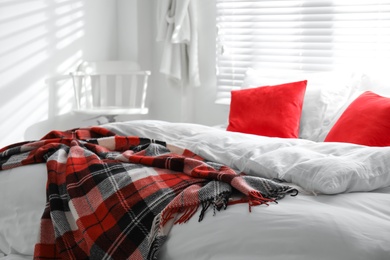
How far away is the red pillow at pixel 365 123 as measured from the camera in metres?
3.04

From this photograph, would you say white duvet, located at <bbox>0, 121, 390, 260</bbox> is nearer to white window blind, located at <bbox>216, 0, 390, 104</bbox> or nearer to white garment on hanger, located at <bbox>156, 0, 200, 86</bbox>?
white window blind, located at <bbox>216, 0, 390, 104</bbox>

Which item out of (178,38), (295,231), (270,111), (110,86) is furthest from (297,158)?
(110,86)

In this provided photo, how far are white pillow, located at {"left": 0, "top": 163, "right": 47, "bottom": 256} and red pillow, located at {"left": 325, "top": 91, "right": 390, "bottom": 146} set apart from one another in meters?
1.37

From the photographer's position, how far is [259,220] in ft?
6.41

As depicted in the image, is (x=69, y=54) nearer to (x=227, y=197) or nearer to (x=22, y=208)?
(x=22, y=208)

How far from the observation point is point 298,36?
15.0 feet

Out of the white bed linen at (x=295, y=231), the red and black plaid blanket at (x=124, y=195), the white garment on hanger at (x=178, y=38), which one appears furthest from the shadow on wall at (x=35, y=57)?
the white bed linen at (x=295, y=231)

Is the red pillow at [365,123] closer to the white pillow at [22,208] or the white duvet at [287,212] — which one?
the white duvet at [287,212]

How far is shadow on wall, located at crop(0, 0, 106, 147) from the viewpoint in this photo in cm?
457

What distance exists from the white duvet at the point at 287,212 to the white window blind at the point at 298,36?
5.62 ft

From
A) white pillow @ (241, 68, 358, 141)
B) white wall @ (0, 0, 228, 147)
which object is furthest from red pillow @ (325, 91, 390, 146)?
white wall @ (0, 0, 228, 147)

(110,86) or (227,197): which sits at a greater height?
(227,197)

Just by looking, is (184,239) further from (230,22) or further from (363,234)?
(230,22)

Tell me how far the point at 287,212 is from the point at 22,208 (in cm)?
103
